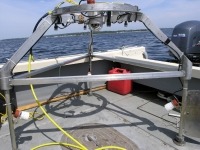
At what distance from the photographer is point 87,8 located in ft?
5.69

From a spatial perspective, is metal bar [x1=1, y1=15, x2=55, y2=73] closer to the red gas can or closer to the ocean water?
the ocean water

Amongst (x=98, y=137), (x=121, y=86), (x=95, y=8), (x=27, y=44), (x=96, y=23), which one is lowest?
(x=98, y=137)

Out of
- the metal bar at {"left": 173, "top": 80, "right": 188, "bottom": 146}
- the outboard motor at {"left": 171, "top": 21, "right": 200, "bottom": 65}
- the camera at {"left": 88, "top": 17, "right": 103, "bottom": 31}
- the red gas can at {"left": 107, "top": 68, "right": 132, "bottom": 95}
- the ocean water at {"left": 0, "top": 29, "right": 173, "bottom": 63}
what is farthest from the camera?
the ocean water at {"left": 0, "top": 29, "right": 173, "bottom": 63}

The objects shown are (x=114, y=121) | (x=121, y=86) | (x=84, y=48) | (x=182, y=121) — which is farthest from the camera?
(x=84, y=48)

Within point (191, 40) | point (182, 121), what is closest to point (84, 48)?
point (191, 40)

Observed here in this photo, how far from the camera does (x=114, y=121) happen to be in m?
3.12

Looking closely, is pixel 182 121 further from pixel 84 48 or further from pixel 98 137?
pixel 84 48

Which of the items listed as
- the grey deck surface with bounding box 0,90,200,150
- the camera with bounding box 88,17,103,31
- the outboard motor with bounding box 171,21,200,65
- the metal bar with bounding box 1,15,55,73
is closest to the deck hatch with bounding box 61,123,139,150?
the grey deck surface with bounding box 0,90,200,150

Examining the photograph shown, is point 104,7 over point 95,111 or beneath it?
over

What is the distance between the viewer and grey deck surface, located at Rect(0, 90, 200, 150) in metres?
2.60

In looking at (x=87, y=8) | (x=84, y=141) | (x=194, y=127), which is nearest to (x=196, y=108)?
(x=194, y=127)

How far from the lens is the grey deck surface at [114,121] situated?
260 centimetres

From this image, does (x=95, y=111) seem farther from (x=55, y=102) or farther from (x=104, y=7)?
(x=104, y=7)

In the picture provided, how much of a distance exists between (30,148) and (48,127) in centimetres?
51
